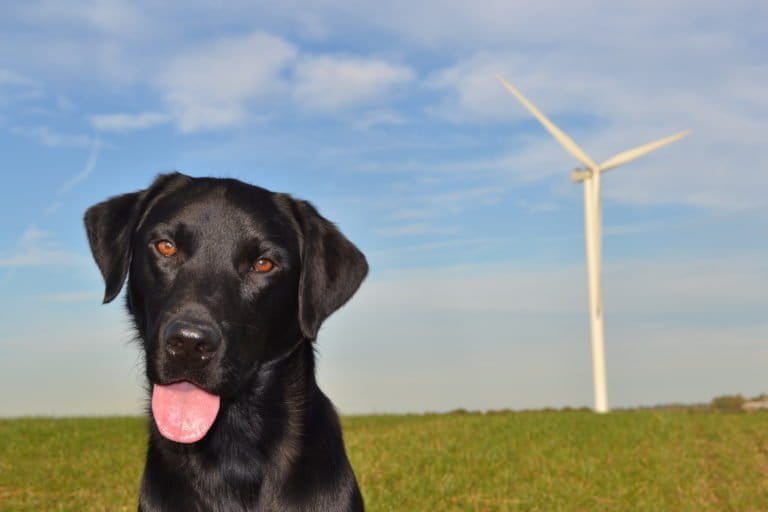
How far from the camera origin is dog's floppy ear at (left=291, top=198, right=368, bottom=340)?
587cm

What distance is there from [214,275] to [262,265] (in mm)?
327

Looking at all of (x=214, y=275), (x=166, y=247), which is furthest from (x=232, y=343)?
(x=166, y=247)

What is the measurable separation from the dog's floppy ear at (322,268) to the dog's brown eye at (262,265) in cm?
25

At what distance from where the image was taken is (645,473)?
15664 mm

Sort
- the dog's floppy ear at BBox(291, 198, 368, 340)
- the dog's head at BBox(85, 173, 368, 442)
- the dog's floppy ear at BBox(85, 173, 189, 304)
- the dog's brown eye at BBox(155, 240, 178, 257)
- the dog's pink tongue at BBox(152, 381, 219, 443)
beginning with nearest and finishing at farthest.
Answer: the dog's head at BBox(85, 173, 368, 442)
the dog's pink tongue at BBox(152, 381, 219, 443)
the dog's brown eye at BBox(155, 240, 178, 257)
the dog's floppy ear at BBox(291, 198, 368, 340)
the dog's floppy ear at BBox(85, 173, 189, 304)

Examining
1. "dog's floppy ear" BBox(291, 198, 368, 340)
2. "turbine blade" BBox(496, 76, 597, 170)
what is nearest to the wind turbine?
"turbine blade" BBox(496, 76, 597, 170)

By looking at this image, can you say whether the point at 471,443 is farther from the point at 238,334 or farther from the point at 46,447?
the point at 238,334

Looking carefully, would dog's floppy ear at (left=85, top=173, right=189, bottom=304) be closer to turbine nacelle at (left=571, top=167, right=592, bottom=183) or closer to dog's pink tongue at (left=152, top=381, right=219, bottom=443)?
dog's pink tongue at (left=152, top=381, right=219, bottom=443)

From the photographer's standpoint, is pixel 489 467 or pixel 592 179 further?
pixel 592 179

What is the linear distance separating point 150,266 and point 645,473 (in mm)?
12056

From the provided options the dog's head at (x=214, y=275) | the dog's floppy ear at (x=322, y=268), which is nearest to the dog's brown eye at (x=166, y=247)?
the dog's head at (x=214, y=275)

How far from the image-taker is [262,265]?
5781mm

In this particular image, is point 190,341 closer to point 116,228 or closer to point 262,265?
point 262,265

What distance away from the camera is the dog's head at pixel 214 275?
17.4ft
